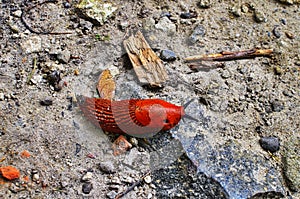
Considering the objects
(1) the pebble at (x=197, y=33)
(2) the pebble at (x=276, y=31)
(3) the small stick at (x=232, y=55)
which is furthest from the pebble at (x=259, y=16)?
(1) the pebble at (x=197, y=33)

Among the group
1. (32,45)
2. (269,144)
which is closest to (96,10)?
(32,45)

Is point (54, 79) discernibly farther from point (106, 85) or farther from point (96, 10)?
point (96, 10)

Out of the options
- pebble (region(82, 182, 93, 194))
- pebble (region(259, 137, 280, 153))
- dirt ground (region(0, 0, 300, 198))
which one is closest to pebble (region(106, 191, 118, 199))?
dirt ground (region(0, 0, 300, 198))

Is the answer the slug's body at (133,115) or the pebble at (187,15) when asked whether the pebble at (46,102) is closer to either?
the slug's body at (133,115)


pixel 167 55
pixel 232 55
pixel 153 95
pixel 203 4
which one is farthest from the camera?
pixel 203 4

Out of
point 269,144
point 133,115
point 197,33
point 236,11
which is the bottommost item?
point 269,144

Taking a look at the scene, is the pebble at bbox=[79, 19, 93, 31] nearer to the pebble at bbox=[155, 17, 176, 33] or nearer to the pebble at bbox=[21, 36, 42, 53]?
the pebble at bbox=[21, 36, 42, 53]
